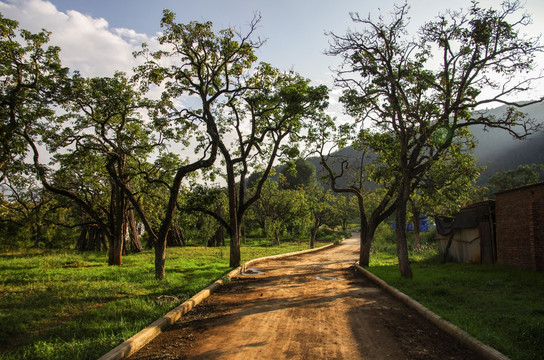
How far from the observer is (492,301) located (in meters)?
8.10

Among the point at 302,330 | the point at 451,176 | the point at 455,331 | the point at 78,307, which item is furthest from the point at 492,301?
the point at 78,307

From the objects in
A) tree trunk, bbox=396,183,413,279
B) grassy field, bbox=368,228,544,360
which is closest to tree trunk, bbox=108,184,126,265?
grassy field, bbox=368,228,544,360

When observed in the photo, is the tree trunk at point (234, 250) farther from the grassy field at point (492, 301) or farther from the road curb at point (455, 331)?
the road curb at point (455, 331)

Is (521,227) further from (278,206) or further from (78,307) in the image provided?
(278,206)

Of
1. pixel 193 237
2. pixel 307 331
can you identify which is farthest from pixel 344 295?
pixel 193 237

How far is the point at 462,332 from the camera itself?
5734mm

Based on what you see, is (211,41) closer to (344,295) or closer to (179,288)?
(179,288)

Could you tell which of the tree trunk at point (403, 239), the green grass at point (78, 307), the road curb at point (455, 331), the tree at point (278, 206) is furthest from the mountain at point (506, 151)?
the road curb at point (455, 331)

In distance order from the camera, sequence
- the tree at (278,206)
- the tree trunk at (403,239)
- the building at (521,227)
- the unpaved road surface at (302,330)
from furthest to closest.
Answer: the tree at (278,206)
the tree trunk at (403,239)
the building at (521,227)
the unpaved road surface at (302,330)

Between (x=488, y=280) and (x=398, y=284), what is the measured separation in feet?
9.12

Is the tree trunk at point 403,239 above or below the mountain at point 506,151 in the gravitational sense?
below

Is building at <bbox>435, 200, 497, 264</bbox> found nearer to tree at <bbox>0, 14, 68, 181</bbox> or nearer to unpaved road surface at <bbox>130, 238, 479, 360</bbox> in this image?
unpaved road surface at <bbox>130, 238, 479, 360</bbox>

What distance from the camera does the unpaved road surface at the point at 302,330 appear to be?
16.9 feet

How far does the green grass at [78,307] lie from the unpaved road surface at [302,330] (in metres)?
0.76
